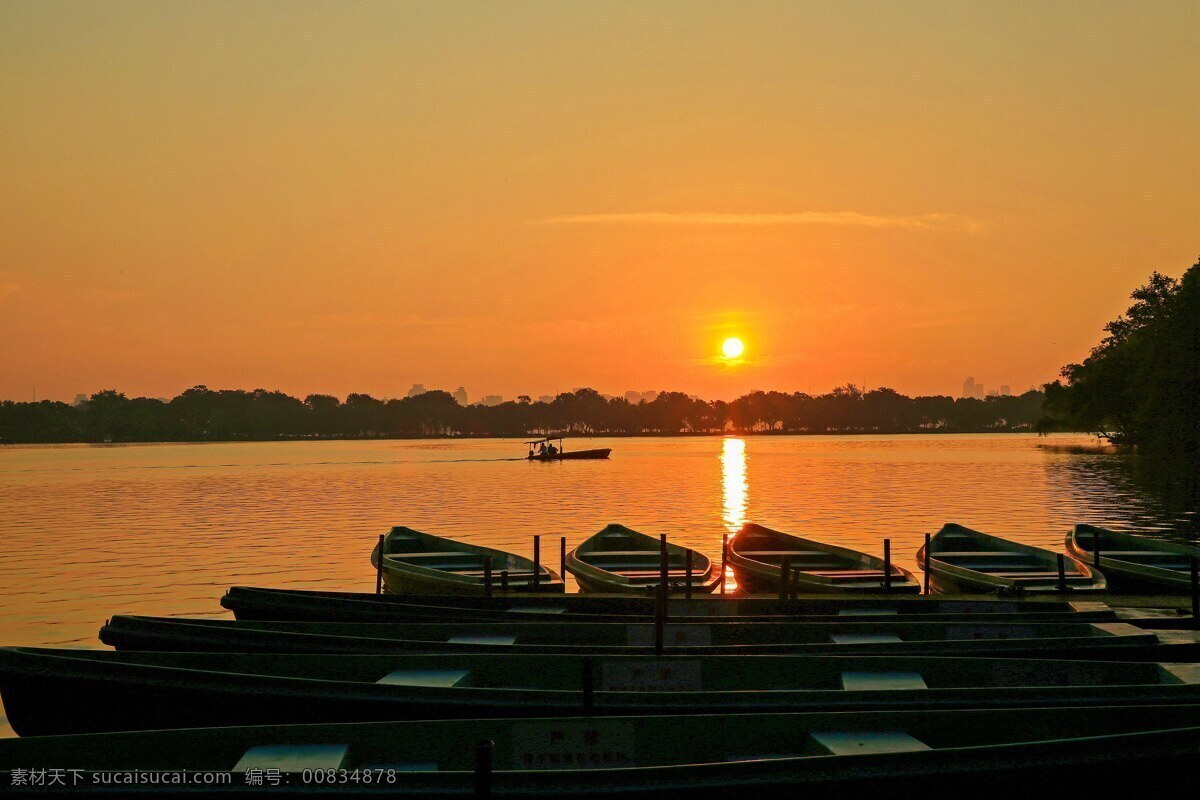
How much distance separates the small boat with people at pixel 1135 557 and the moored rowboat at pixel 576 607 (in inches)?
179

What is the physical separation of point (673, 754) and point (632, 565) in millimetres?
16719

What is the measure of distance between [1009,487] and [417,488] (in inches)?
1947

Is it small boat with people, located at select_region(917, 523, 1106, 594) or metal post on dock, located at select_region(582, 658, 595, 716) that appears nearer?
metal post on dock, located at select_region(582, 658, 595, 716)

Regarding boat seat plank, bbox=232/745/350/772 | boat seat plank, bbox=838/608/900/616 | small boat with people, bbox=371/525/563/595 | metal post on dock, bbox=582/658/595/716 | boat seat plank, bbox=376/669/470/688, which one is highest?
metal post on dock, bbox=582/658/595/716

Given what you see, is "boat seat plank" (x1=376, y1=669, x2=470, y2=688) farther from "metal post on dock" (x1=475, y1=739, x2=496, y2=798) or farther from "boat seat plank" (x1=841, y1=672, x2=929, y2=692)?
"boat seat plank" (x1=841, y1=672, x2=929, y2=692)

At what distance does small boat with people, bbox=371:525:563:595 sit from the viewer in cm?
2309

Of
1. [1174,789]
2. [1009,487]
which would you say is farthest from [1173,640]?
[1009,487]

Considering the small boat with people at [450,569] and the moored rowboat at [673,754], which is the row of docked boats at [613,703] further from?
the small boat with people at [450,569]

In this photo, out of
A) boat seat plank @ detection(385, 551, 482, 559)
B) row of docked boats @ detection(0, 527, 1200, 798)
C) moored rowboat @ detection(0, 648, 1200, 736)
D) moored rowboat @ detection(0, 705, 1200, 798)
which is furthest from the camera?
boat seat plank @ detection(385, 551, 482, 559)

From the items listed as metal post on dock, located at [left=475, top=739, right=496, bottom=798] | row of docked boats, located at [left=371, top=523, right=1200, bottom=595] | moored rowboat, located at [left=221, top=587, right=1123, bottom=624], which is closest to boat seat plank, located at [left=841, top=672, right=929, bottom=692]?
moored rowboat, located at [left=221, top=587, right=1123, bottom=624]

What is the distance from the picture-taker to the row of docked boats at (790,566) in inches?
872

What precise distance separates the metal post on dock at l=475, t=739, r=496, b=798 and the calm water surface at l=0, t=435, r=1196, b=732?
20135mm

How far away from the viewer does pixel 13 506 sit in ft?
236

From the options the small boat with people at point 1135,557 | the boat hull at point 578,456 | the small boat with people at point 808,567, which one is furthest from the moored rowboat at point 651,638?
the boat hull at point 578,456
